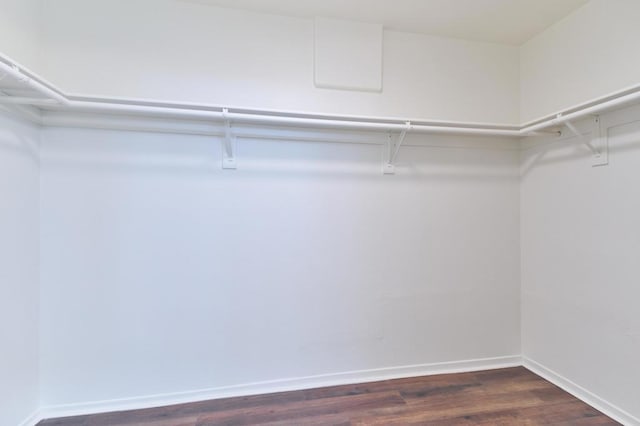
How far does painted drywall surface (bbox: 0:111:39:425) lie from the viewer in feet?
5.34

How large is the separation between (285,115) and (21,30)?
151cm

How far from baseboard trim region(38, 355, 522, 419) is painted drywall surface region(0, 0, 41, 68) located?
2073mm

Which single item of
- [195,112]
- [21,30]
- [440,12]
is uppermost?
[440,12]

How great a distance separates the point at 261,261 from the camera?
86.5 inches

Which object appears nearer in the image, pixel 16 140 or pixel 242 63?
pixel 16 140

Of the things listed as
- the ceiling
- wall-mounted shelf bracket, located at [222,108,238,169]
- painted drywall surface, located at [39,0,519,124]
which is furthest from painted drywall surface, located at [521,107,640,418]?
wall-mounted shelf bracket, located at [222,108,238,169]

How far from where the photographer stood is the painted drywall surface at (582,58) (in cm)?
184

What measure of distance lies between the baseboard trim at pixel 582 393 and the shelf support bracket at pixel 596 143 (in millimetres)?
1498

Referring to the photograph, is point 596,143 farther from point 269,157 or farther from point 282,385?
point 282,385

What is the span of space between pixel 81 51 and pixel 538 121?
9.98 feet

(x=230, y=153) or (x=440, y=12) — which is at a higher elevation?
(x=440, y=12)

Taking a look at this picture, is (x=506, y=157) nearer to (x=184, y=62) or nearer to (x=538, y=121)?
(x=538, y=121)

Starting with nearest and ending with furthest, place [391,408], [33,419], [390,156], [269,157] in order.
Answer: [33,419]
[391,408]
[269,157]
[390,156]

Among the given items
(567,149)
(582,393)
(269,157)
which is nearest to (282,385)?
(269,157)
